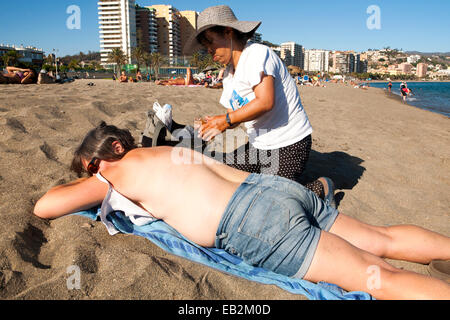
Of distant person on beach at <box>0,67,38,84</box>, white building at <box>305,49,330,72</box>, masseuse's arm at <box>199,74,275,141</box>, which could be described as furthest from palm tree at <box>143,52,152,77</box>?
white building at <box>305,49,330,72</box>

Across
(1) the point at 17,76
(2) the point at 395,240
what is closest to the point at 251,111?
(2) the point at 395,240

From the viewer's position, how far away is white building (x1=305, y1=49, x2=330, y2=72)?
478ft

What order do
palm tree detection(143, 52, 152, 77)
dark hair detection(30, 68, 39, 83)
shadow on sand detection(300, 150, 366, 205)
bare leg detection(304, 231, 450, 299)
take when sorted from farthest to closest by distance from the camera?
palm tree detection(143, 52, 152, 77)
dark hair detection(30, 68, 39, 83)
shadow on sand detection(300, 150, 366, 205)
bare leg detection(304, 231, 450, 299)

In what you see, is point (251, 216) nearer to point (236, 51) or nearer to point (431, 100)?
point (236, 51)

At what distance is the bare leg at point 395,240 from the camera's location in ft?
6.28

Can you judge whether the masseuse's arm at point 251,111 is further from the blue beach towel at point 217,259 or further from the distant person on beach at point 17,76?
the distant person on beach at point 17,76

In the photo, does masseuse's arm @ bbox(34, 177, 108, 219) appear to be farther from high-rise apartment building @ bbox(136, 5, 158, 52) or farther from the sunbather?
high-rise apartment building @ bbox(136, 5, 158, 52)

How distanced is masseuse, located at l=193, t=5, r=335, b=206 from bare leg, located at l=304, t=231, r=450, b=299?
103cm

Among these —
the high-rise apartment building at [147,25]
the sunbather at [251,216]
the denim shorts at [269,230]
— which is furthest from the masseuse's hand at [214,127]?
the high-rise apartment building at [147,25]

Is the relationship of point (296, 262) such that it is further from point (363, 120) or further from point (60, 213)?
point (363, 120)

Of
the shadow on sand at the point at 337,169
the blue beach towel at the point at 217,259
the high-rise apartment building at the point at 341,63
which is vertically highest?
the high-rise apartment building at the point at 341,63

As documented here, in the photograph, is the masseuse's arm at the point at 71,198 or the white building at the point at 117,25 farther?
the white building at the point at 117,25

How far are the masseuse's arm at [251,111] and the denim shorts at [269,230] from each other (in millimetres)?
673

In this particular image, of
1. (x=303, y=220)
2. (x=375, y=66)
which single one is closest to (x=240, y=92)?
(x=303, y=220)
